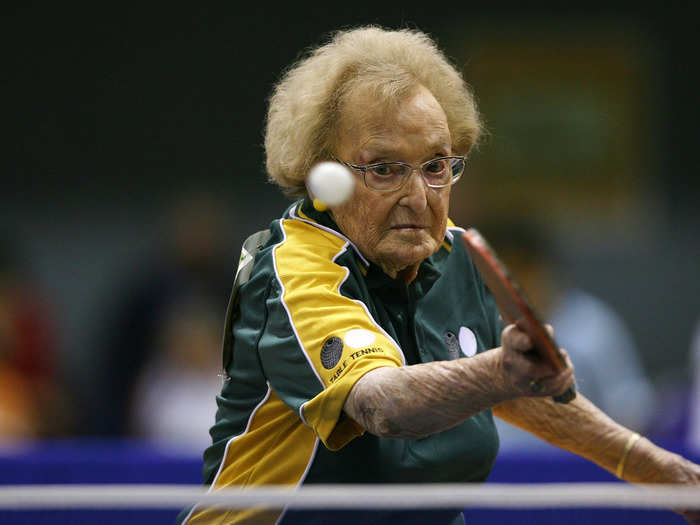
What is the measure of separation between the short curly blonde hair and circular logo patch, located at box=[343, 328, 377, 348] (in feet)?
1.56

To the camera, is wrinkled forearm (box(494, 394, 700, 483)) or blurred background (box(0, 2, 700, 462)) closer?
wrinkled forearm (box(494, 394, 700, 483))

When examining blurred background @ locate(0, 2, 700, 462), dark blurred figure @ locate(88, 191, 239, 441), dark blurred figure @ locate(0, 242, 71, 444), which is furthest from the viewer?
blurred background @ locate(0, 2, 700, 462)

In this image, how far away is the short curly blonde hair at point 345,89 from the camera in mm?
2434

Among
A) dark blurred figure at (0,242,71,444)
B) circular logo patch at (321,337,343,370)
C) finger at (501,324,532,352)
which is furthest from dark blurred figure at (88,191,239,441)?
finger at (501,324,532,352)

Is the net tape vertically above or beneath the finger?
beneath

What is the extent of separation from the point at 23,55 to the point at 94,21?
480 mm

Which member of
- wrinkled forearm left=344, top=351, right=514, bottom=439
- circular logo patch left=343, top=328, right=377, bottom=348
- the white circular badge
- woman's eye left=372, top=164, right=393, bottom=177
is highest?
woman's eye left=372, top=164, right=393, bottom=177

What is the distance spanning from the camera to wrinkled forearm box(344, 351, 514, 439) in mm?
2000

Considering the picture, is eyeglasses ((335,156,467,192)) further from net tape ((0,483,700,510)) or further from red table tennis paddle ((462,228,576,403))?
net tape ((0,483,700,510))

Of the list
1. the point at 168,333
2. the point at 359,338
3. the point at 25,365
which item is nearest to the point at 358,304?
the point at 359,338

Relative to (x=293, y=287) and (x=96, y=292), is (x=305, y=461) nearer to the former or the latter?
(x=293, y=287)

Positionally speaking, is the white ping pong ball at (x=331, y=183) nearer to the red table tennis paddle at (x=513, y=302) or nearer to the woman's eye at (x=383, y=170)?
the woman's eye at (x=383, y=170)

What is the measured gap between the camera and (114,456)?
3859 millimetres

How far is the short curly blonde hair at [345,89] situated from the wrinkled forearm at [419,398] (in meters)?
0.62
